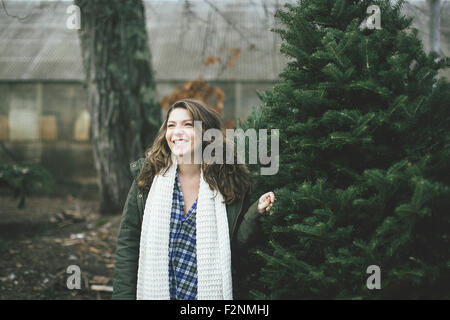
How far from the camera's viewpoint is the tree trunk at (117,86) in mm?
5684

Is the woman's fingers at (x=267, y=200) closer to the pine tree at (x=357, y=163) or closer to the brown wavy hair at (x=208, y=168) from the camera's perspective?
the pine tree at (x=357, y=163)

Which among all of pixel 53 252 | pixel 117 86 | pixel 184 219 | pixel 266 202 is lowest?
pixel 53 252

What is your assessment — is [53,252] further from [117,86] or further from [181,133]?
[181,133]

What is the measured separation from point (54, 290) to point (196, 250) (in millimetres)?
2478

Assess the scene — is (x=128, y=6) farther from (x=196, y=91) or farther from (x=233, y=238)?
(x=233, y=238)

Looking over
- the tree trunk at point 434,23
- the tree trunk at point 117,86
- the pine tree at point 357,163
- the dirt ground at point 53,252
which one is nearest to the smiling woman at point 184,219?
the pine tree at point 357,163

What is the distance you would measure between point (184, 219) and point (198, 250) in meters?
0.24

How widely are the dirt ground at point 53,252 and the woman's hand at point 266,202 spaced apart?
8.55 feet

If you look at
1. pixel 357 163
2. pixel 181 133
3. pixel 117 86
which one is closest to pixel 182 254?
pixel 181 133

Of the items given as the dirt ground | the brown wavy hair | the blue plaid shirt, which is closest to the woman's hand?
the brown wavy hair

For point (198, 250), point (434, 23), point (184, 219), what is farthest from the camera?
point (434, 23)

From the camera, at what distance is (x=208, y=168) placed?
264cm

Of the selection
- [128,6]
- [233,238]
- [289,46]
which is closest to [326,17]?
[289,46]
